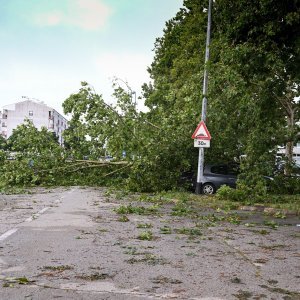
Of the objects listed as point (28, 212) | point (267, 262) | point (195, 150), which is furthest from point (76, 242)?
point (195, 150)

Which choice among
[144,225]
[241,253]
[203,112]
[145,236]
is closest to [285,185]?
[203,112]

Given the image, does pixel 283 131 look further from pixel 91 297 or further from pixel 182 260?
Answer: pixel 91 297

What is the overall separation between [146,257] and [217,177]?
16.7 metres

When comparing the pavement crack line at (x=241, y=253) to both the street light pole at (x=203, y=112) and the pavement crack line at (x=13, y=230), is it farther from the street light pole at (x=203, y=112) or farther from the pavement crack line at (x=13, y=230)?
the street light pole at (x=203, y=112)

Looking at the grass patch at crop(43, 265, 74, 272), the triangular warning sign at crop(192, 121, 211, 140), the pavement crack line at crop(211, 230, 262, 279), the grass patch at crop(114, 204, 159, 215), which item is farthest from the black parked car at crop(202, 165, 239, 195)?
the grass patch at crop(43, 265, 74, 272)

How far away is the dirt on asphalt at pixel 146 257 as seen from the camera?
5.11 meters

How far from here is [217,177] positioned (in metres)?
23.3

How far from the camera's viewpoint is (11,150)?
2364cm

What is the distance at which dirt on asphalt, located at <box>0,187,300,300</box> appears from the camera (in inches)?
201

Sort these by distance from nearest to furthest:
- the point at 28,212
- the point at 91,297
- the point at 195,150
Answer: the point at 91,297
the point at 28,212
the point at 195,150

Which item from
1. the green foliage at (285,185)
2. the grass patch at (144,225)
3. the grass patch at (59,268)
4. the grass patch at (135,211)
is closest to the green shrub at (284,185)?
the green foliage at (285,185)

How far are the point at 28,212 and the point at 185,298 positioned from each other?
8.47 meters

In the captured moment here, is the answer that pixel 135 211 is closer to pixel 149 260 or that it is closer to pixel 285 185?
pixel 149 260

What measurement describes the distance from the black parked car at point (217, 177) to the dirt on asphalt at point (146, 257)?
1058 centimetres
